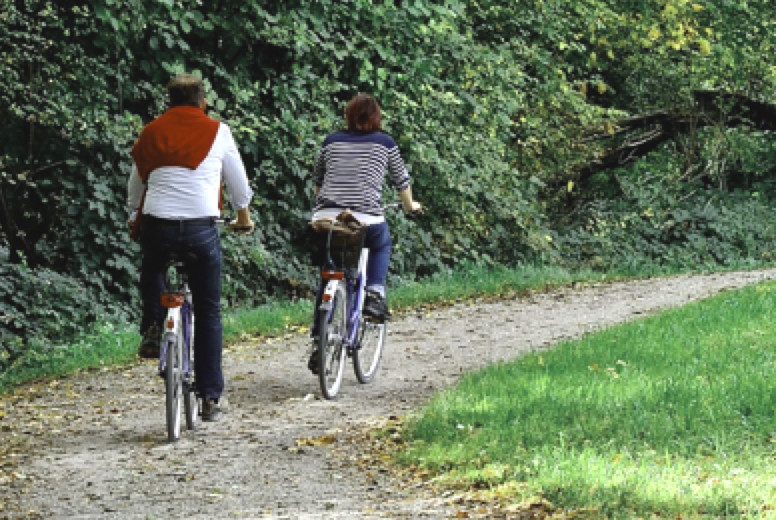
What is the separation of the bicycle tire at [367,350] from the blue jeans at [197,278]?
1554 millimetres

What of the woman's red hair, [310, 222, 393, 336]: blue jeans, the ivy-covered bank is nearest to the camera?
the woman's red hair

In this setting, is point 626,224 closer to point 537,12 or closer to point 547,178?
point 547,178

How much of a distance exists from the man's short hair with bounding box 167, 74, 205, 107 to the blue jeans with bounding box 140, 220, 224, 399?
0.73 meters

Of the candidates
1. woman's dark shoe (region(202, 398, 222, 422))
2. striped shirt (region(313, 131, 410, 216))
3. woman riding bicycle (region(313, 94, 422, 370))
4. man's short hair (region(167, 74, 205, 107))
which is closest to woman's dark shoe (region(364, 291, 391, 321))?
woman riding bicycle (region(313, 94, 422, 370))

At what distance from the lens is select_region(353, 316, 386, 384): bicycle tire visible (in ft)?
31.3

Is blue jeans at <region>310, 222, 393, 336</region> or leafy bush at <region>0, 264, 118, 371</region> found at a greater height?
blue jeans at <region>310, 222, 393, 336</region>

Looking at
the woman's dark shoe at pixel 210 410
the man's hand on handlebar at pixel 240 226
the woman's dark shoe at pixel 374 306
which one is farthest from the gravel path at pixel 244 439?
the man's hand on handlebar at pixel 240 226

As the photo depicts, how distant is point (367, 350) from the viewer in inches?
388

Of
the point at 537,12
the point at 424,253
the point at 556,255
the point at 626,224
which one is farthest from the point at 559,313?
the point at 626,224

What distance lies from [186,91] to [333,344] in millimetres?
2142

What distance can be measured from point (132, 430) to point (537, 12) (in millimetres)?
14452

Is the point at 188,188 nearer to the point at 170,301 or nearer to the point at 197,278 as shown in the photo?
the point at 197,278

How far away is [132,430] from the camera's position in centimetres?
830

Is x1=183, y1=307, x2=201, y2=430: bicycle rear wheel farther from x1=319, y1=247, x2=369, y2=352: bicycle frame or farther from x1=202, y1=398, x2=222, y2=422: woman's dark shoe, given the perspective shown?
x1=319, y1=247, x2=369, y2=352: bicycle frame
